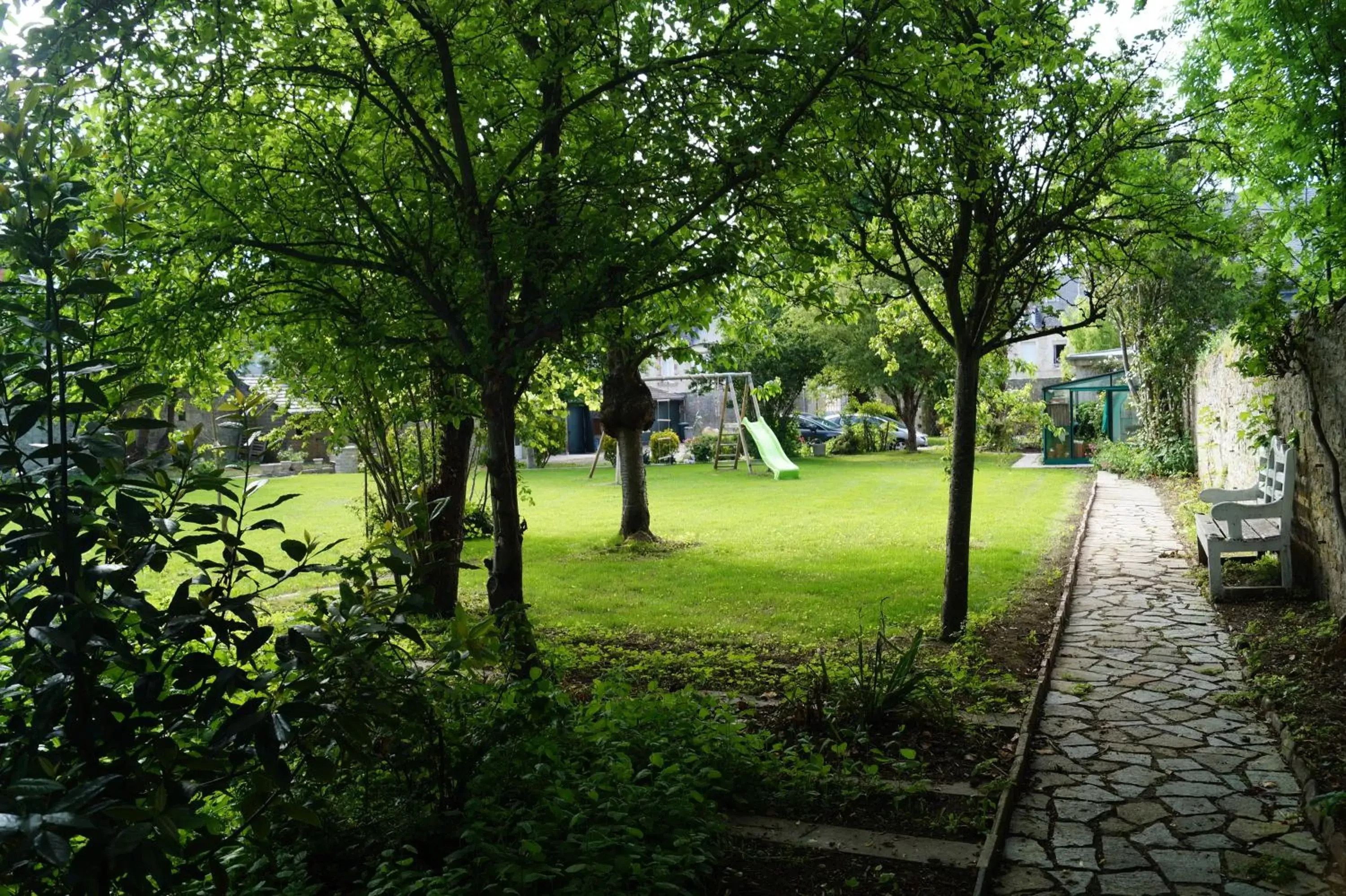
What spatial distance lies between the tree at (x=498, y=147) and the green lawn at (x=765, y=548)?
14.1ft

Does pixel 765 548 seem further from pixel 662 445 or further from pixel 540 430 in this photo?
pixel 662 445

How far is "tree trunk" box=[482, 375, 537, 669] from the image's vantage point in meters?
5.36

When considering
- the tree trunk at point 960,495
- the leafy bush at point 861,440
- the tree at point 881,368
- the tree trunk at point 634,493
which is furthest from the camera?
the leafy bush at point 861,440

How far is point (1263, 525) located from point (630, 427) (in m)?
7.88

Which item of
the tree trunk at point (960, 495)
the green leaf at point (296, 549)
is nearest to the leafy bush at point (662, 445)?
the tree trunk at point (960, 495)

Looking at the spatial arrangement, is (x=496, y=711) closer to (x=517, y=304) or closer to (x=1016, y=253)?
(x=517, y=304)

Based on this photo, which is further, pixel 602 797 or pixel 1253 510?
pixel 1253 510

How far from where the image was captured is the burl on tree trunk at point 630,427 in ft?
44.7

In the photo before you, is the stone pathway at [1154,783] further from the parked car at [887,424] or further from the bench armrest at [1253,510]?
the parked car at [887,424]

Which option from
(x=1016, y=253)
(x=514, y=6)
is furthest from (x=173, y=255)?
(x=1016, y=253)

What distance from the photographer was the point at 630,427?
13.8 m

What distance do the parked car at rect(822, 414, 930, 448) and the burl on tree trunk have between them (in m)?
24.0

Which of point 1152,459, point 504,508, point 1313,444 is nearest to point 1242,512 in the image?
point 1313,444

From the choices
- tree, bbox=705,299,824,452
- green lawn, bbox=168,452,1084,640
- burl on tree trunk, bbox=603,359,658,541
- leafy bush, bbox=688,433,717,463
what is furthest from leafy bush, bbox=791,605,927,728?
leafy bush, bbox=688,433,717,463
